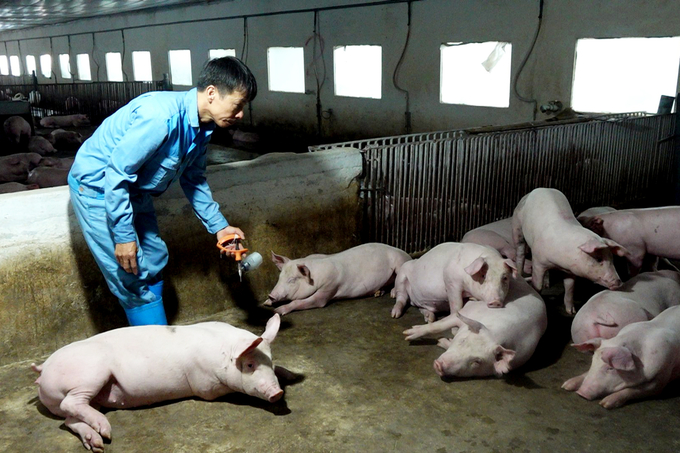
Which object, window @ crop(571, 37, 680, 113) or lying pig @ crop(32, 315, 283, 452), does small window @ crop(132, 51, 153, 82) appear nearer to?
window @ crop(571, 37, 680, 113)

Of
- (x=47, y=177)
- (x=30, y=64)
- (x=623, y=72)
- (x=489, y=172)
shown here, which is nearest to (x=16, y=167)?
(x=47, y=177)

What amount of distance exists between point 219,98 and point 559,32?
6.55 m

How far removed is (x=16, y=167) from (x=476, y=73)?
22.6ft

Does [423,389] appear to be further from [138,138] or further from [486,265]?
[138,138]

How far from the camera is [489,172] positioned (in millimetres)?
5266

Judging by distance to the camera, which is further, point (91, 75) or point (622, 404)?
point (91, 75)

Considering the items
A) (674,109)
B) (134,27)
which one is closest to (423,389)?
(674,109)

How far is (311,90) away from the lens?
1295cm

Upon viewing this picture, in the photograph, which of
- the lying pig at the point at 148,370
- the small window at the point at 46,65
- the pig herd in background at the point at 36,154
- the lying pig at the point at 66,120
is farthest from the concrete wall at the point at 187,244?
the small window at the point at 46,65

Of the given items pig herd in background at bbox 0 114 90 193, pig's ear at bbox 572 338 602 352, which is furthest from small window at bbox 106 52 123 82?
pig's ear at bbox 572 338 602 352

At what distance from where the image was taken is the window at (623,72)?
7.99 meters

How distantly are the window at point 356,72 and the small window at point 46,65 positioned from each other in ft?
59.9

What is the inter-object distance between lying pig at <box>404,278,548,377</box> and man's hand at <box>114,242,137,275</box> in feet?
5.14

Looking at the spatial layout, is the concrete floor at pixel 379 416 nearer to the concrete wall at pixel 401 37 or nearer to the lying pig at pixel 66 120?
the concrete wall at pixel 401 37
